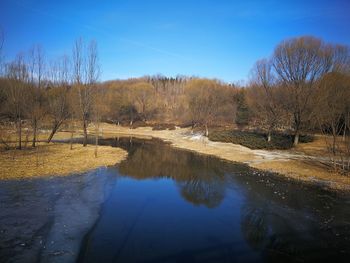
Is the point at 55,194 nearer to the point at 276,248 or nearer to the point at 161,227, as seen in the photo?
the point at 161,227

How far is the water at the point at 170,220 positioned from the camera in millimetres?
9789

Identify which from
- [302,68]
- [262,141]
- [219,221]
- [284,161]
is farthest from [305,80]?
[219,221]

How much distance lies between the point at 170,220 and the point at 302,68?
31.7 metres

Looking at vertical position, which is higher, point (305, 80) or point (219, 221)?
point (305, 80)

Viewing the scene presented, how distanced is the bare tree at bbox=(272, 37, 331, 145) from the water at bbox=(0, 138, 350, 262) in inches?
766

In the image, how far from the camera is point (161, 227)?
12.2m

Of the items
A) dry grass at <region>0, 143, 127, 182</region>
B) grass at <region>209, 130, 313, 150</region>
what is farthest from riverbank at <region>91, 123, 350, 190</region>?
dry grass at <region>0, 143, 127, 182</region>

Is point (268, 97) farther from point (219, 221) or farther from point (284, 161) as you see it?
point (219, 221)

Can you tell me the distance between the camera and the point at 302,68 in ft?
122

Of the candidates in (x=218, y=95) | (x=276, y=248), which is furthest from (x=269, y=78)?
(x=276, y=248)

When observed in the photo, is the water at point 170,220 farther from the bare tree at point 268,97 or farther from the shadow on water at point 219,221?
the bare tree at point 268,97

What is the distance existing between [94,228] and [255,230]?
6.78 meters

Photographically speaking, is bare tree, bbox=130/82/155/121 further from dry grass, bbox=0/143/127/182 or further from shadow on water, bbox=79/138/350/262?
shadow on water, bbox=79/138/350/262

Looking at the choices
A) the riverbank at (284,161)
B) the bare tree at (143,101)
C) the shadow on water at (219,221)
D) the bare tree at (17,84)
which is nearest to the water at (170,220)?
the shadow on water at (219,221)
